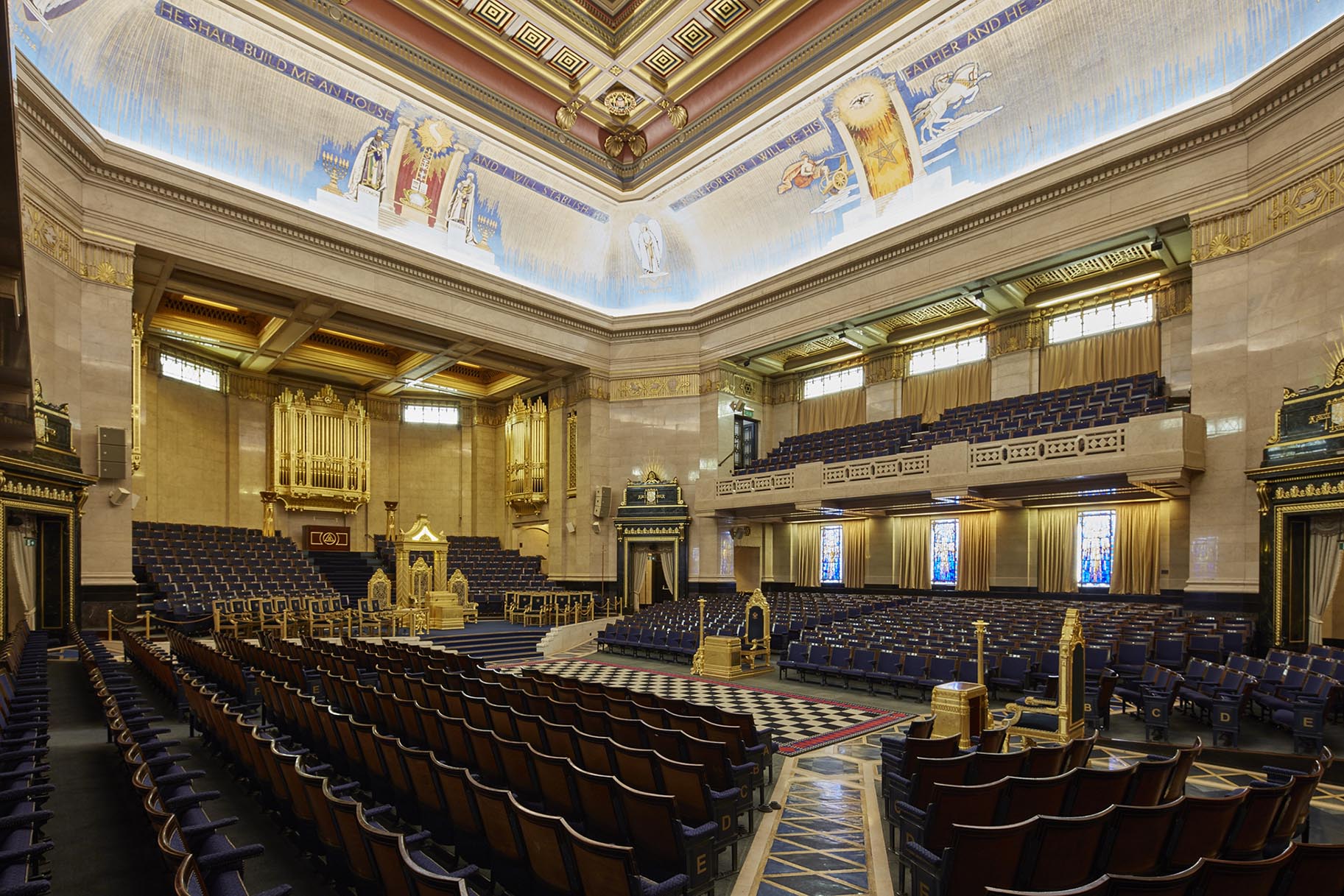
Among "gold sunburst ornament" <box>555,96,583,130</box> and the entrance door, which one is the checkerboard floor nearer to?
the entrance door

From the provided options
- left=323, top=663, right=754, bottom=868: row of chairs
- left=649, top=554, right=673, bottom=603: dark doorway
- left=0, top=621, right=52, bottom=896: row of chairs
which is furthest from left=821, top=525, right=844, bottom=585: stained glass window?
left=0, top=621, right=52, bottom=896: row of chairs

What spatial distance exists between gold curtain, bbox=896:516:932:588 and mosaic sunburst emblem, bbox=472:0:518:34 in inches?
608

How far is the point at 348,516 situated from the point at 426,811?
21.7m

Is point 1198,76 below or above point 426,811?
above

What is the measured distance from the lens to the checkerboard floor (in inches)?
316

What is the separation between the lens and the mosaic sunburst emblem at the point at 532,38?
1593cm

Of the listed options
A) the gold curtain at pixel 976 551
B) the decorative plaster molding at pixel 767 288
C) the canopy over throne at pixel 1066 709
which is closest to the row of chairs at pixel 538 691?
the canopy over throne at pixel 1066 709

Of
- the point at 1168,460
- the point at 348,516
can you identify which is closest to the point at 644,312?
the point at 348,516

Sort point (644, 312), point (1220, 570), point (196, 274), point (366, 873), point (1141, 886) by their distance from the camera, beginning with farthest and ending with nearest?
point (644, 312) < point (196, 274) < point (1220, 570) < point (366, 873) < point (1141, 886)

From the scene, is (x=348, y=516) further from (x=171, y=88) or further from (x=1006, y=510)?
(x=1006, y=510)

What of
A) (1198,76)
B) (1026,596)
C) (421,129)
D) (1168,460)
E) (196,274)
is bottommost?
(1026,596)

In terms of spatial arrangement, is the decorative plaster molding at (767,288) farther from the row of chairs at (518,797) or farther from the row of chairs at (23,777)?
the row of chairs at (518,797)

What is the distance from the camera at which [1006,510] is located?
17844 millimetres

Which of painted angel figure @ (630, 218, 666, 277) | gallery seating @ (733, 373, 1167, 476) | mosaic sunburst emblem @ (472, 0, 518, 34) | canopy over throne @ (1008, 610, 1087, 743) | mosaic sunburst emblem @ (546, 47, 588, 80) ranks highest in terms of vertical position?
mosaic sunburst emblem @ (472, 0, 518, 34)
